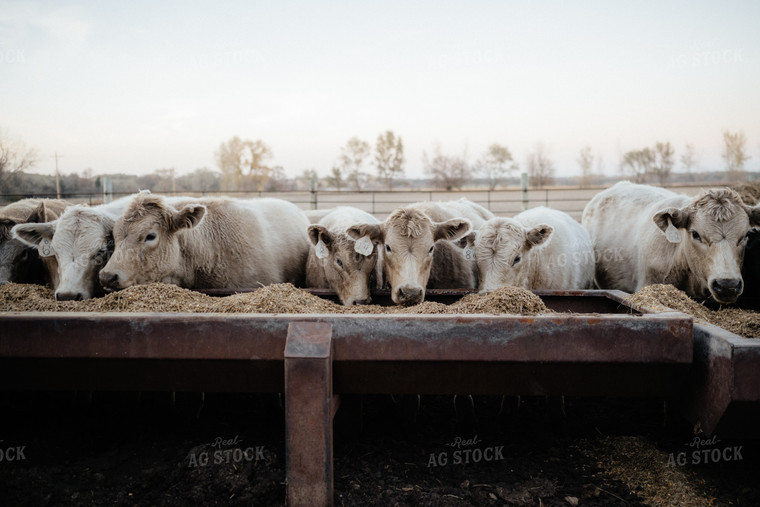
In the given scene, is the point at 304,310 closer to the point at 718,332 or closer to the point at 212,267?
the point at 718,332

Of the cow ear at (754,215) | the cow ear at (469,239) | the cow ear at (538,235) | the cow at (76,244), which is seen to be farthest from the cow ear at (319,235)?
the cow ear at (754,215)

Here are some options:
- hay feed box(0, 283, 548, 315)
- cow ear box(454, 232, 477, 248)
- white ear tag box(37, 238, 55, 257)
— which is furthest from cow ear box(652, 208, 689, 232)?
white ear tag box(37, 238, 55, 257)

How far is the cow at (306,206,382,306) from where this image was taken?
4.69 metres

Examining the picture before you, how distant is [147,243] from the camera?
4625 mm

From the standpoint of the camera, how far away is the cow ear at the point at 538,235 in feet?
16.9

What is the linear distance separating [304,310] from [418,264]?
1918 mm

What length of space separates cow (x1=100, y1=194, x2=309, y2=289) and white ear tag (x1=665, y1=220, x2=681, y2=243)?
12.6 feet

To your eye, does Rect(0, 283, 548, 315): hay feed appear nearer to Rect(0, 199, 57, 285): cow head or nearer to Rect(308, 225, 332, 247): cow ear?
Rect(308, 225, 332, 247): cow ear

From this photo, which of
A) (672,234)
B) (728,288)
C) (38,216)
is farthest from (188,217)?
(728,288)

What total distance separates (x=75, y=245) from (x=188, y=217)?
0.95 m

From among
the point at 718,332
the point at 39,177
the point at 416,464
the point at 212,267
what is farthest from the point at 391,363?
the point at 39,177

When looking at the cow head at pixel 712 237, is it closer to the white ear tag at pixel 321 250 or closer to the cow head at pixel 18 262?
the white ear tag at pixel 321 250

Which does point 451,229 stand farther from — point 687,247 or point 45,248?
point 45,248

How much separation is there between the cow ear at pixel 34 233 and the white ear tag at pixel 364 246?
276 cm
